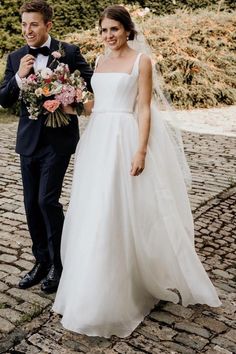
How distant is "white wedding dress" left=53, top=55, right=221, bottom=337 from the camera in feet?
10.2

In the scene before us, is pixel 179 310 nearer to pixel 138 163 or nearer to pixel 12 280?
pixel 138 163

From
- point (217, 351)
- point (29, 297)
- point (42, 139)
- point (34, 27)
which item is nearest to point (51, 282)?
point (29, 297)

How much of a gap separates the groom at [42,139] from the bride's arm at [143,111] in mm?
567

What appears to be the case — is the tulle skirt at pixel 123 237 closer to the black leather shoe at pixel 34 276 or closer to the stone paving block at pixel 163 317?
the stone paving block at pixel 163 317

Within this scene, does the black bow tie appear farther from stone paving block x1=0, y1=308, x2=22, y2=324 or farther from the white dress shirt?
stone paving block x1=0, y1=308, x2=22, y2=324

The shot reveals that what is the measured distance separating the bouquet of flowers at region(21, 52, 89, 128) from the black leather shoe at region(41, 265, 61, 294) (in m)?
1.12

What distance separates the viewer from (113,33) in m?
3.21

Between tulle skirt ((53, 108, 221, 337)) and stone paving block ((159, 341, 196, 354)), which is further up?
tulle skirt ((53, 108, 221, 337))

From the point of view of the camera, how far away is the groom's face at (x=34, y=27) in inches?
127

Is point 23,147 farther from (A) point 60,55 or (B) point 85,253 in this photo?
(B) point 85,253

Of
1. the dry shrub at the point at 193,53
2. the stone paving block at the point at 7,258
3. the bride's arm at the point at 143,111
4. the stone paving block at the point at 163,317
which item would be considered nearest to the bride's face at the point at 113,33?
the bride's arm at the point at 143,111

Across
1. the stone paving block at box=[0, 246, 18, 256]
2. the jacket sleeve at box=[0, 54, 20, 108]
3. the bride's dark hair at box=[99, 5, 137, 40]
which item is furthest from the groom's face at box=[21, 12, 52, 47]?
the stone paving block at box=[0, 246, 18, 256]

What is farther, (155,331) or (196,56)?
(196,56)

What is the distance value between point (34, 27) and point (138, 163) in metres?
1.14
